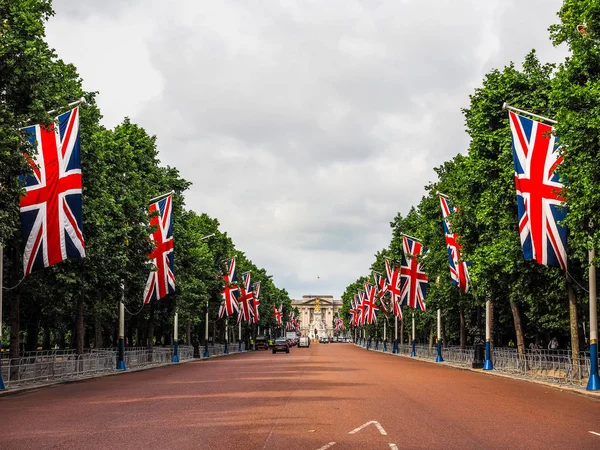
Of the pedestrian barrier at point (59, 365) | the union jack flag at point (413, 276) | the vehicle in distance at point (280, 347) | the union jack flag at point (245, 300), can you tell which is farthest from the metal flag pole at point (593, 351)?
the vehicle in distance at point (280, 347)

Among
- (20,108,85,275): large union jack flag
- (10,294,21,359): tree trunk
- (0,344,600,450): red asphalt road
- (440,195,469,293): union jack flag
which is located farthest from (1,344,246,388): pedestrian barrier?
(440,195,469,293): union jack flag

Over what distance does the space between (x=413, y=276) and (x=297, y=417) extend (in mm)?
39481

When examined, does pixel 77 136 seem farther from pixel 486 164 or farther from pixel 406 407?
pixel 486 164

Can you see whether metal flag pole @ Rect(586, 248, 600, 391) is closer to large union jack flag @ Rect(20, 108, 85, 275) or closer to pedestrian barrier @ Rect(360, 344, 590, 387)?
pedestrian barrier @ Rect(360, 344, 590, 387)

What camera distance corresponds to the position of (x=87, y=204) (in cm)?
3697

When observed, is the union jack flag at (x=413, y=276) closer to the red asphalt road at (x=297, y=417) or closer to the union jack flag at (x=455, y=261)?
the union jack flag at (x=455, y=261)

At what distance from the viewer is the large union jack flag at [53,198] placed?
27.7 meters

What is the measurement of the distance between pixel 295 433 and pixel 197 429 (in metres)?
2.10

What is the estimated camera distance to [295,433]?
15648 millimetres

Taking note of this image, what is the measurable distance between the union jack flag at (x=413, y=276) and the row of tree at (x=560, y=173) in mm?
3153

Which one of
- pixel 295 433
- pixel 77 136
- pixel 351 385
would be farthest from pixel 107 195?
pixel 295 433

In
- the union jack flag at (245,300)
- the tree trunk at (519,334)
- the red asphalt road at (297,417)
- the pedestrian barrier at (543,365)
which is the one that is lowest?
the red asphalt road at (297,417)

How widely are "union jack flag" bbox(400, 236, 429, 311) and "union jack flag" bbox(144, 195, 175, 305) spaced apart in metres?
17.4

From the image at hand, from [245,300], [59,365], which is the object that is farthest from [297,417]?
[245,300]
